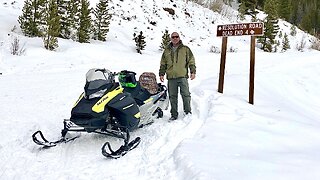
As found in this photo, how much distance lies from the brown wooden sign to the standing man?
1379 millimetres

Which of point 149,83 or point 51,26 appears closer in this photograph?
point 149,83

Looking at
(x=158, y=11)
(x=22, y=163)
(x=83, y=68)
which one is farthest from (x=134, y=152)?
(x=158, y=11)

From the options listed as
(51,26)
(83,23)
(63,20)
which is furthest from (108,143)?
(63,20)

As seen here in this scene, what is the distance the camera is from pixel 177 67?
228 inches

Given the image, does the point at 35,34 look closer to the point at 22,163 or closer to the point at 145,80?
the point at 145,80

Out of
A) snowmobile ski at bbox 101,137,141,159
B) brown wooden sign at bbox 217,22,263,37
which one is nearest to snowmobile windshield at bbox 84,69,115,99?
snowmobile ski at bbox 101,137,141,159

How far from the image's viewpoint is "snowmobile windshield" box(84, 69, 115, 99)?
453 cm

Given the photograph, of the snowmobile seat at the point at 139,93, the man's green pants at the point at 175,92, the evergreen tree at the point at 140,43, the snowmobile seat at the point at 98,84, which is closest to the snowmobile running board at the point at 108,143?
the snowmobile seat at the point at 98,84

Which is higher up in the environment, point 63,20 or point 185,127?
point 63,20

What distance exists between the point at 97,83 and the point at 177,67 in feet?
5.10

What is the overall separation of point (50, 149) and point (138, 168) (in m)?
1.21

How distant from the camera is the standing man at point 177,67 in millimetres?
5773

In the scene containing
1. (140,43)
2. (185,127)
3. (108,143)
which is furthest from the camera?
(140,43)

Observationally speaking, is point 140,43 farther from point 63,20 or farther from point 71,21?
point 63,20
